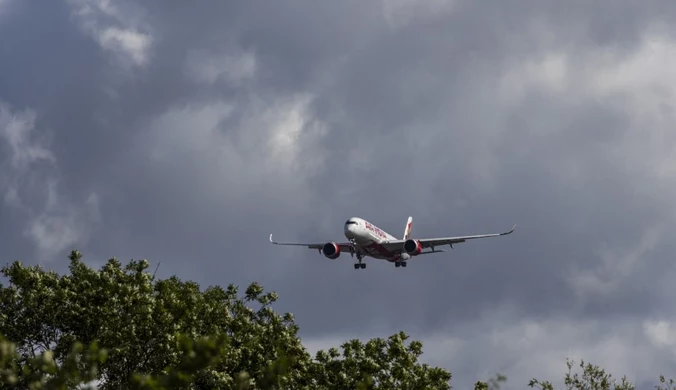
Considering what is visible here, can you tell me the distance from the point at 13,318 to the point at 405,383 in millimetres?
21438

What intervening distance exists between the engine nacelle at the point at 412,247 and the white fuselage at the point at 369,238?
2.56m

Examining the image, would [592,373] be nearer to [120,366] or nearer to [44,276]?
[120,366]

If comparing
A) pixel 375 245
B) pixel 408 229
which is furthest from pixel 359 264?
pixel 408 229

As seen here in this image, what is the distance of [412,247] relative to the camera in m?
108

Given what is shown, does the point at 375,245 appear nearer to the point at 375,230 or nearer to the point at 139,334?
the point at 375,230

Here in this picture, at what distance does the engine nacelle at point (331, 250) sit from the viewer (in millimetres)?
112562

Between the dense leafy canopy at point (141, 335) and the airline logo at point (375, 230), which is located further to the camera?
the airline logo at point (375, 230)

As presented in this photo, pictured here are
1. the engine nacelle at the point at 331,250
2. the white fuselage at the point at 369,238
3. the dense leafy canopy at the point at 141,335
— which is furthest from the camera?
the engine nacelle at the point at 331,250

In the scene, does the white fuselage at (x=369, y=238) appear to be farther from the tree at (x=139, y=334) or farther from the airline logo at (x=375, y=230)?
the tree at (x=139, y=334)

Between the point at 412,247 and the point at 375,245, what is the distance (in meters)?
4.05

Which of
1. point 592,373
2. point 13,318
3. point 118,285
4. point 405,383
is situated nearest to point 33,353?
point 13,318

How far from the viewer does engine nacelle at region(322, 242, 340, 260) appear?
11256cm

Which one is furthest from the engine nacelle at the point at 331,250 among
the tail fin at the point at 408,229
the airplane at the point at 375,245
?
the tail fin at the point at 408,229

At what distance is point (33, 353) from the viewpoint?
185 feet
